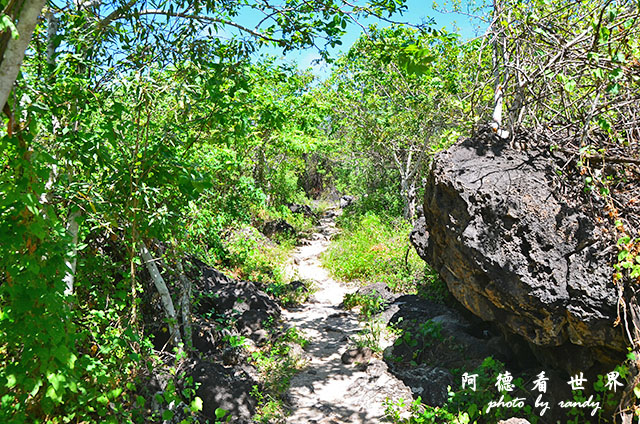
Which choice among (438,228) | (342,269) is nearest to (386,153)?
(342,269)

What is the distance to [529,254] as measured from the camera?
4375 mm

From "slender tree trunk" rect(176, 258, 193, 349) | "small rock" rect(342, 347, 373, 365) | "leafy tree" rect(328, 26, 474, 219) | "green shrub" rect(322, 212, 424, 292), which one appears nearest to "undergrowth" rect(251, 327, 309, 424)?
"small rock" rect(342, 347, 373, 365)

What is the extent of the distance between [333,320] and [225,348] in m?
2.79

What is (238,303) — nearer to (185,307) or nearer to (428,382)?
(185,307)

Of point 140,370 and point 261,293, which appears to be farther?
point 261,293

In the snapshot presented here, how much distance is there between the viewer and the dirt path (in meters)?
5.09

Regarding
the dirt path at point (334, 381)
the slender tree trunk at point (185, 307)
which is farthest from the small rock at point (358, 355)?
the slender tree trunk at point (185, 307)

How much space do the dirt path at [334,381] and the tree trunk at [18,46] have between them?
445 centimetres

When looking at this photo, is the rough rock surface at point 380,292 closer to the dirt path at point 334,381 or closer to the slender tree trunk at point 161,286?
the dirt path at point 334,381

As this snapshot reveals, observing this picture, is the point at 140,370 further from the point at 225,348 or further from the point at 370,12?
the point at 370,12

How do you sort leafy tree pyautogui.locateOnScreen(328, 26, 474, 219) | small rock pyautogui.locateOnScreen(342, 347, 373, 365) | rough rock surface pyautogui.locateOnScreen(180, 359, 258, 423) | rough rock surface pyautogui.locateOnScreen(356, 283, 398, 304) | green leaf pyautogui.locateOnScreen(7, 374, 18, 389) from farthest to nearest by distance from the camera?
leafy tree pyautogui.locateOnScreen(328, 26, 474, 219) < rough rock surface pyautogui.locateOnScreen(356, 283, 398, 304) < small rock pyautogui.locateOnScreen(342, 347, 373, 365) < rough rock surface pyautogui.locateOnScreen(180, 359, 258, 423) < green leaf pyautogui.locateOnScreen(7, 374, 18, 389)

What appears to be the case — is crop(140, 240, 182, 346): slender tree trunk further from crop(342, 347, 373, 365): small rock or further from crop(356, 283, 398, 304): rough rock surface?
crop(356, 283, 398, 304): rough rock surface

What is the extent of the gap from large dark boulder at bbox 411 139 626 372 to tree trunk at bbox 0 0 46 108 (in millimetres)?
4332

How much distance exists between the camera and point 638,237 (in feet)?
13.0
